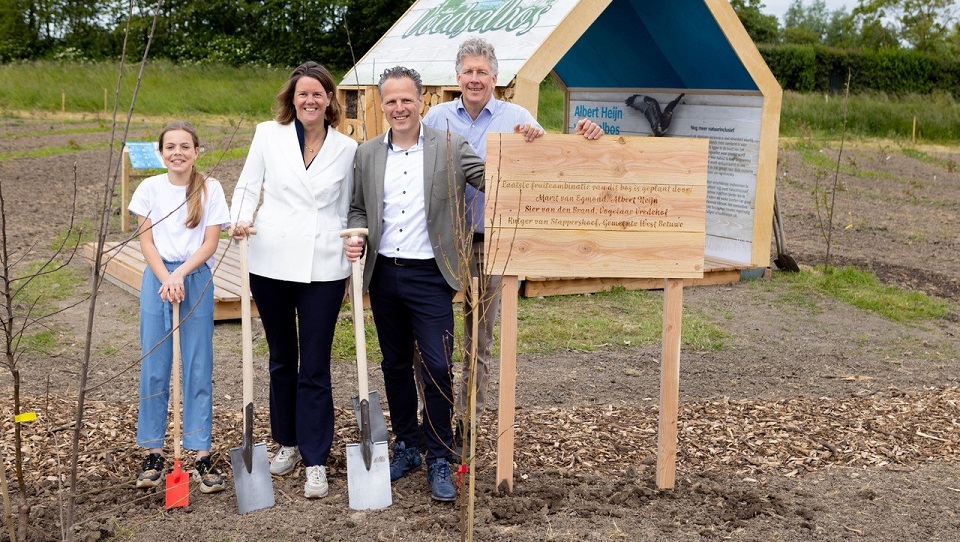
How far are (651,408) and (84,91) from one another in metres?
25.7

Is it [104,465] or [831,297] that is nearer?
[104,465]

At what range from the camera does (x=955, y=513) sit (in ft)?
14.1

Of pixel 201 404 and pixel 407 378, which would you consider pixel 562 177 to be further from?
pixel 201 404

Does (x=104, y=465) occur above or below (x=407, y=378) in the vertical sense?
below

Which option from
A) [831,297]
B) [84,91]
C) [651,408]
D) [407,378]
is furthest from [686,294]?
[84,91]

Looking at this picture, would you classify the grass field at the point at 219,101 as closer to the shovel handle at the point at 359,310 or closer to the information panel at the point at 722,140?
the information panel at the point at 722,140

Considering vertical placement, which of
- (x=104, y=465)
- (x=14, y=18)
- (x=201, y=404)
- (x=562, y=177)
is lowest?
(x=104, y=465)

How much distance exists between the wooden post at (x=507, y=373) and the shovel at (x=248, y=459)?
3.26 feet

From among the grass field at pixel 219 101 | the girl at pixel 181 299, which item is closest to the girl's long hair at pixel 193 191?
the girl at pixel 181 299

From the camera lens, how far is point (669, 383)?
444 centimetres

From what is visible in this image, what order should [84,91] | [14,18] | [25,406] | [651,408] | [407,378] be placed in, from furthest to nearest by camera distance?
[14,18], [84,91], [651,408], [25,406], [407,378]

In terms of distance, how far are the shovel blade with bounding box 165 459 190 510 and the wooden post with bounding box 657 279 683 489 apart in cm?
202

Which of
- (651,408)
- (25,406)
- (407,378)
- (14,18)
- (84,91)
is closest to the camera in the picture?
(407,378)

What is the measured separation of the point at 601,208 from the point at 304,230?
1266mm
